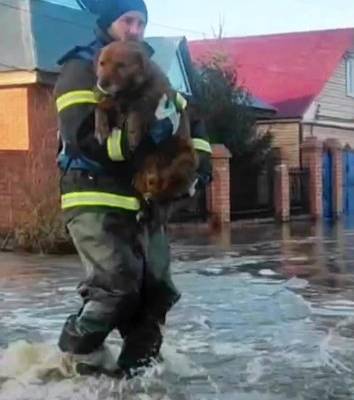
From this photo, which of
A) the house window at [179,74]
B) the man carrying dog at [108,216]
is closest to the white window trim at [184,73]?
the house window at [179,74]

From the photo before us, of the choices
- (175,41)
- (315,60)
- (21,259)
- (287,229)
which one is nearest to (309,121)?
(315,60)

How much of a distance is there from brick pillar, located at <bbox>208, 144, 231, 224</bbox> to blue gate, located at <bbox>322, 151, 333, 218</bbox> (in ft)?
21.6

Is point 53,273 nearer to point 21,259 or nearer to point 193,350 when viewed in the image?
point 21,259

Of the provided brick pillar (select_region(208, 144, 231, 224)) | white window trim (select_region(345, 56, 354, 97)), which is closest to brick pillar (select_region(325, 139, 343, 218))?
brick pillar (select_region(208, 144, 231, 224))

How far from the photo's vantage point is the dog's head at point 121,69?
4.83 metres

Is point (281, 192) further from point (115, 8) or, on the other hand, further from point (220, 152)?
point (115, 8)

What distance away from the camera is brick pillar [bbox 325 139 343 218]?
101ft

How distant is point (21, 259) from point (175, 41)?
1471cm

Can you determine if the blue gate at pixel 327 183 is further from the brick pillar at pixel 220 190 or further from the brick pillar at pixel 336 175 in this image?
the brick pillar at pixel 220 190

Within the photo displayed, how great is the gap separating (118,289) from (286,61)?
3531 centimetres

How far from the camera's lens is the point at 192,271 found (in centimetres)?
1203

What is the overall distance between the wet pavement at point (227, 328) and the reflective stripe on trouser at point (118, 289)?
0.71ft

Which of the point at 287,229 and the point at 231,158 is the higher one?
the point at 231,158

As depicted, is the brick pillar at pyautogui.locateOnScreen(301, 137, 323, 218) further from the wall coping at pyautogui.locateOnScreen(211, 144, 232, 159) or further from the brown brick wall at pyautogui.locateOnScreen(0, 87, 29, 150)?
the brown brick wall at pyautogui.locateOnScreen(0, 87, 29, 150)
